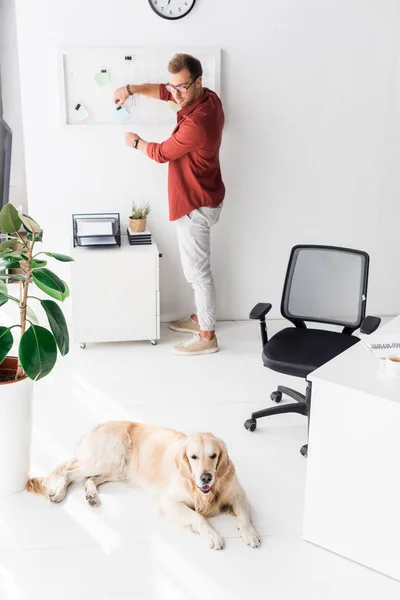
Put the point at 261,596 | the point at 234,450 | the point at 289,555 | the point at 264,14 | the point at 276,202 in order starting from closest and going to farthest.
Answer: the point at 261,596 < the point at 289,555 < the point at 234,450 < the point at 264,14 < the point at 276,202

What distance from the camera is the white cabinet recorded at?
13.7 feet

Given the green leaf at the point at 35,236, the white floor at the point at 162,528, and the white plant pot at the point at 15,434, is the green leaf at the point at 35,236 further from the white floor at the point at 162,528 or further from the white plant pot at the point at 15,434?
the white floor at the point at 162,528

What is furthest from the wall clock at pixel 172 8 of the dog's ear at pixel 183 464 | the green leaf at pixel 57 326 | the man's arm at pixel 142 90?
the dog's ear at pixel 183 464

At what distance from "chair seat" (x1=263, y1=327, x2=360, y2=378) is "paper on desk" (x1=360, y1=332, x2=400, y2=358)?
15.8 inches

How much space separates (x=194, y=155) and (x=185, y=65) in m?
0.51

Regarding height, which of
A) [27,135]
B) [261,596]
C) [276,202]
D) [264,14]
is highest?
→ [264,14]

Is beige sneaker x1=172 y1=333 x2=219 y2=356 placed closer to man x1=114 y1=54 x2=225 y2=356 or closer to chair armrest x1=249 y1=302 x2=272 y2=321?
man x1=114 y1=54 x2=225 y2=356

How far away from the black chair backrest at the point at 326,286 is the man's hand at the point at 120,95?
1.54 meters

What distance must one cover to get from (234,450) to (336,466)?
827 mm

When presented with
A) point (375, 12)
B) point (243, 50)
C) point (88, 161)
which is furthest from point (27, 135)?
point (375, 12)

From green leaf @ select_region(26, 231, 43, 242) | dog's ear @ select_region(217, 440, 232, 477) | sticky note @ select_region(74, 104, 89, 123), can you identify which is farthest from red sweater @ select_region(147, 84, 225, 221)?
dog's ear @ select_region(217, 440, 232, 477)

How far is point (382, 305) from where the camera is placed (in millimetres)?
5008

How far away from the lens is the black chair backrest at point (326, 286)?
3.40 metres

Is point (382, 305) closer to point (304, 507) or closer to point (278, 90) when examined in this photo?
point (278, 90)
